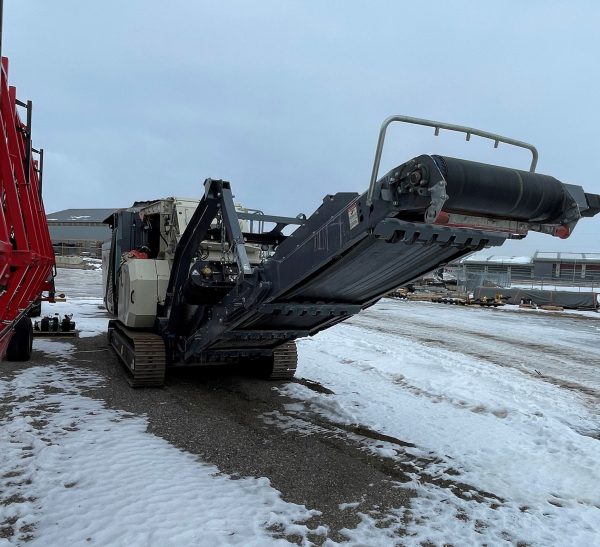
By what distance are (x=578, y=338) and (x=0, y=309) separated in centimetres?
1516

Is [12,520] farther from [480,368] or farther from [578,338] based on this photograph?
[578,338]

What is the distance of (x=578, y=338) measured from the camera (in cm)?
1497

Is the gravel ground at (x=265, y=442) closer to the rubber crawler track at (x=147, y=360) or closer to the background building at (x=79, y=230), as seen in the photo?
the rubber crawler track at (x=147, y=360)

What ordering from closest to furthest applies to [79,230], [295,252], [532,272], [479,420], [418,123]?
[418,123] → [295,252] → [479,420] → [532,272] → [79,230]

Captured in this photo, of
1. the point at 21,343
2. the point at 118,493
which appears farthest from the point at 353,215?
the point at 21,343

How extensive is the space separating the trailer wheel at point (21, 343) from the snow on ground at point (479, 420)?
422cm

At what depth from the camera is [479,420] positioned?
6.25 metres

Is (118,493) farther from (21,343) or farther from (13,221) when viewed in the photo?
(21,343)

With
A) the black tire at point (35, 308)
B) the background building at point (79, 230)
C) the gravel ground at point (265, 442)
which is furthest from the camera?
the background building at point (79, 230)

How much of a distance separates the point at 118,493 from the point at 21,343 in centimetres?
524

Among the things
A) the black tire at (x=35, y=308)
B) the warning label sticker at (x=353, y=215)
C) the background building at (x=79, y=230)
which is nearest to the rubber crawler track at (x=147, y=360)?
the black tire at (x=35, y=308)

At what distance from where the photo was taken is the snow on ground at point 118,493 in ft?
11.2

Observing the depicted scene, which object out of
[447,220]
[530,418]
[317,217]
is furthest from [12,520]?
[530,418]

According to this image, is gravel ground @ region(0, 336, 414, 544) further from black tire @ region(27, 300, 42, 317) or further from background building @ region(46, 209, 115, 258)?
background building @ region(46, 209, 115, 258)
